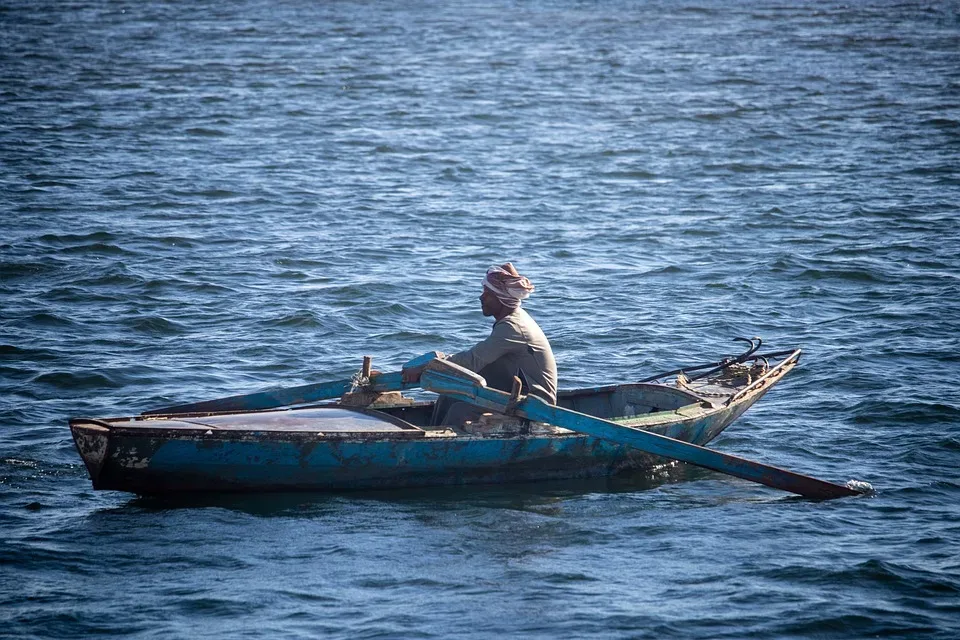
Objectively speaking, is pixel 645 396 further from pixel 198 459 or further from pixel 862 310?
pixel 862 310

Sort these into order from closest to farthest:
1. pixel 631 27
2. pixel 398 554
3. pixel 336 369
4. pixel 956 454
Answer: pixel 398 554
pixel 956 454
pixel 336 369
pixel 631 27

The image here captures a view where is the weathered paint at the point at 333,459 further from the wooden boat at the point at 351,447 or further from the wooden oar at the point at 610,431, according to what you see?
the wooden oar at the point at 610,431

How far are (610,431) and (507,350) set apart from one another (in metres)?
1.06

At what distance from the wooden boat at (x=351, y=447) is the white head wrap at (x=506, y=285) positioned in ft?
3.09

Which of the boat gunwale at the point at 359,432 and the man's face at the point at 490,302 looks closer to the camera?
the boat gunwale at the point at 359,432

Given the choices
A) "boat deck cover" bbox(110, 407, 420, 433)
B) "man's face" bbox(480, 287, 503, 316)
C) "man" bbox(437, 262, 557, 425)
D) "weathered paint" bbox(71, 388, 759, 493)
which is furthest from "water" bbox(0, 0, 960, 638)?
"man's face" bbox(480, 287, 503, 316)

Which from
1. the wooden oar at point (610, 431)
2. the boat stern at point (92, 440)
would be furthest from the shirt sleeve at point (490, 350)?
the boat stern at point (92, 440)

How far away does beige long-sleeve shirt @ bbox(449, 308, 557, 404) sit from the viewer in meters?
9.76

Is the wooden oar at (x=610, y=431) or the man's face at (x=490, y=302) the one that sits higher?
the man's face at (x=490, y=302)

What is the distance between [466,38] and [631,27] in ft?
18.6

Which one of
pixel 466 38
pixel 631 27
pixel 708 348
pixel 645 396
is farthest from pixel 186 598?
pixel 631 27

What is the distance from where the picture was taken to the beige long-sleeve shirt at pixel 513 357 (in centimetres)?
976

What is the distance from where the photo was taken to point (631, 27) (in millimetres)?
39875

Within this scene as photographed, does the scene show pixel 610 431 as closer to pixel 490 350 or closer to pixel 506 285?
pixel 490 350
